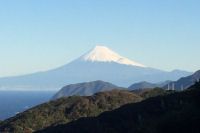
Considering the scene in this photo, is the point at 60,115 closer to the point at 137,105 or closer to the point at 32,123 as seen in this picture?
the point at 32,123

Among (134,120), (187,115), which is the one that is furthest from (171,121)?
(134,120)

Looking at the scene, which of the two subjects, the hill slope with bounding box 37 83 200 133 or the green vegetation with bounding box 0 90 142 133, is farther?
the green vegetation with bounding box 0 90 142 133

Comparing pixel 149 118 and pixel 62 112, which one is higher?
pixel 149 118

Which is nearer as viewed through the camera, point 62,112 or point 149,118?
point 149,118
